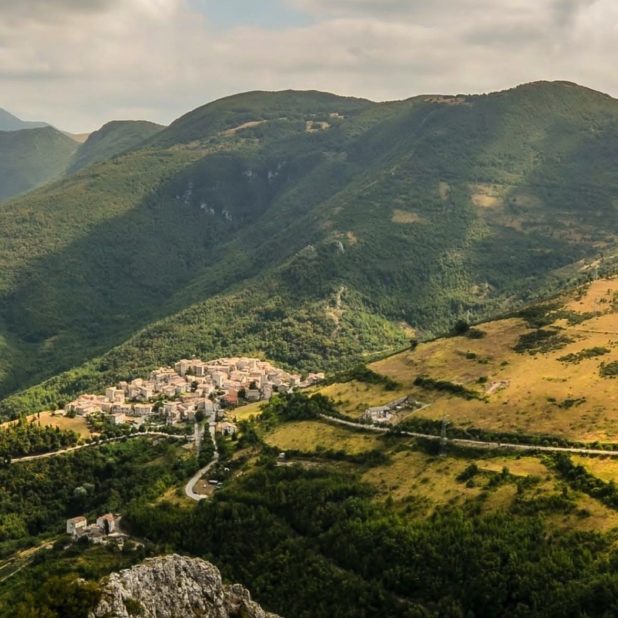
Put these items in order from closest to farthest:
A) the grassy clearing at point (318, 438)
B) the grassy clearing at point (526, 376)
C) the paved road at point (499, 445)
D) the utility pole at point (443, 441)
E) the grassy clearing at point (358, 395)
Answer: the paved road at point (499, 445)
the utility pole at point (443, 441)
the grassy clearing at point (526, 376)
the grassy clearing at point (318, 438)
the grassy clearing at point (358, 395)

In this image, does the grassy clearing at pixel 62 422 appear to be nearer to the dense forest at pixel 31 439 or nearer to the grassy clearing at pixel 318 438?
the dense forest at pixel 31 439

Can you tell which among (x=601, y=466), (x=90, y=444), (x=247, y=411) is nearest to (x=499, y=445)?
(x=601, y=466)

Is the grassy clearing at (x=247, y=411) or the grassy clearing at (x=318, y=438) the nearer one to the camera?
the grassy clearing at (x=318, y=438)

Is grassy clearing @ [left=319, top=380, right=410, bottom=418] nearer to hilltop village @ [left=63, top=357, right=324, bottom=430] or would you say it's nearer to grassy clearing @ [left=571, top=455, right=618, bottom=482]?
hilltop village @ [left=63, top=357, right=324, bottom=430]

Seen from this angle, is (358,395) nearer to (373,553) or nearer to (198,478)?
(198,478)

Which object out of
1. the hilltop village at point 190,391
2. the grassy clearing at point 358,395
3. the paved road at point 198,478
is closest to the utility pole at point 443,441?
the grassy clearing at point 358,395
